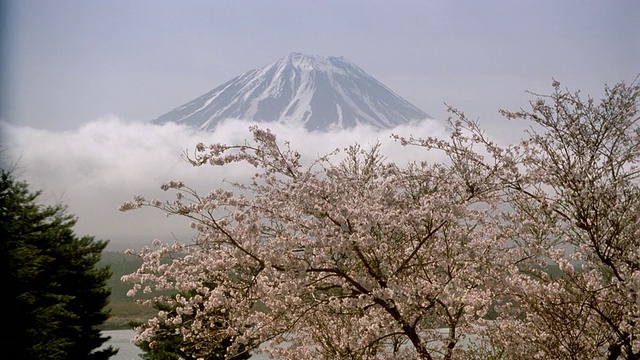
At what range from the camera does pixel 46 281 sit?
16078mm

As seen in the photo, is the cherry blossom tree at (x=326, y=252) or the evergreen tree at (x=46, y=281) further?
the evergreen tree at (x=46, y=281)

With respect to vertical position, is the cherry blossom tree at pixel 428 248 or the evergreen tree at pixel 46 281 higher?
the evergreen tree at pixel 46 281

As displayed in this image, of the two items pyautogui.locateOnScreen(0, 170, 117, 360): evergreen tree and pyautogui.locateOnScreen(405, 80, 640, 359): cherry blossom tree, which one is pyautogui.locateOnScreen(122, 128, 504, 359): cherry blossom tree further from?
pyautogui.locateOnScreen(0, 170, 117, 360): evergreen tree

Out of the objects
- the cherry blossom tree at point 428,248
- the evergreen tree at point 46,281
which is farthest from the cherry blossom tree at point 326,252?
the evergreen tree at point 46,281

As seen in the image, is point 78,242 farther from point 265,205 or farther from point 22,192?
point 265,205

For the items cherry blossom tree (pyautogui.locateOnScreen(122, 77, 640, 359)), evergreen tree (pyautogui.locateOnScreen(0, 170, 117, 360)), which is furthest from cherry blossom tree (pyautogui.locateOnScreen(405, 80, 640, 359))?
evergreen tree (pyautogui.locateOnScreen(0, 170, 117, 360))

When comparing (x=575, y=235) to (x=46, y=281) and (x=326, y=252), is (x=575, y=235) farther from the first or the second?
(x=46, y=281)

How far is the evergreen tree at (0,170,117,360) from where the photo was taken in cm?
1348

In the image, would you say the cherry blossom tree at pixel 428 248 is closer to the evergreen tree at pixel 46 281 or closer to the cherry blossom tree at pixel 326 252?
the cherry blossom tree at pixel 326 252

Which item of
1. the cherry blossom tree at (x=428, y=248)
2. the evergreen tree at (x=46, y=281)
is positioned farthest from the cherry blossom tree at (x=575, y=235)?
the evergreen tree at (x=46, y=281)

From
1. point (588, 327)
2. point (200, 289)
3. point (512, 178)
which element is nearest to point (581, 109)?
point (512, 178)

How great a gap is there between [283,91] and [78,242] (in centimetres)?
5733

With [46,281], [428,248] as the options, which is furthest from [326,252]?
[46,281]

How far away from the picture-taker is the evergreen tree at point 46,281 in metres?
13.5
